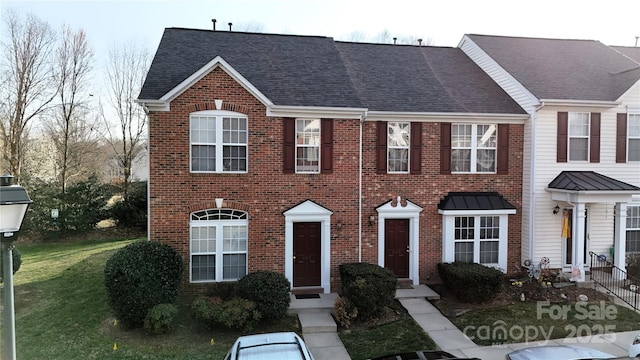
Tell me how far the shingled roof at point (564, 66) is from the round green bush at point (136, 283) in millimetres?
13255

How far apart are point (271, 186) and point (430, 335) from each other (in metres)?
6.18

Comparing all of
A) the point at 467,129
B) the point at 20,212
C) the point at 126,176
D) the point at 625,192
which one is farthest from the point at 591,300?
the point at 126,176

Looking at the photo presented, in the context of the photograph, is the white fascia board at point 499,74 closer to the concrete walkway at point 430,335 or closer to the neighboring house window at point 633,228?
the neighboring house window at point 633,228

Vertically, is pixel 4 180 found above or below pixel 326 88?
below

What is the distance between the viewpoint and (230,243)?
1226 centimetres

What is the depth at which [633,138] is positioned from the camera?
1448 cm

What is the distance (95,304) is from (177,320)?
10.2 ft

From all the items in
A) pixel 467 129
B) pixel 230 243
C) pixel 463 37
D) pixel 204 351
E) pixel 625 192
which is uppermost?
pixel 463 37

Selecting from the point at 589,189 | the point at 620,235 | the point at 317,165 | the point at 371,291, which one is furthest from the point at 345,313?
the point at 620,235

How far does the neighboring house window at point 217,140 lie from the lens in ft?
39.5

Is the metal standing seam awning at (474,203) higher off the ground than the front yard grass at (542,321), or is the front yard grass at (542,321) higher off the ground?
the metal standing seam awning at (474,203)

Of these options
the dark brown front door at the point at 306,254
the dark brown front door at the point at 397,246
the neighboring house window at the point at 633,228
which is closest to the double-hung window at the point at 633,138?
the neighboring house window at the point at 633,228

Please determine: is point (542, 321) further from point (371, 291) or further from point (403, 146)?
point (403, 146)

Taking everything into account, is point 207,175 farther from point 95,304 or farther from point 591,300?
point 591,300
